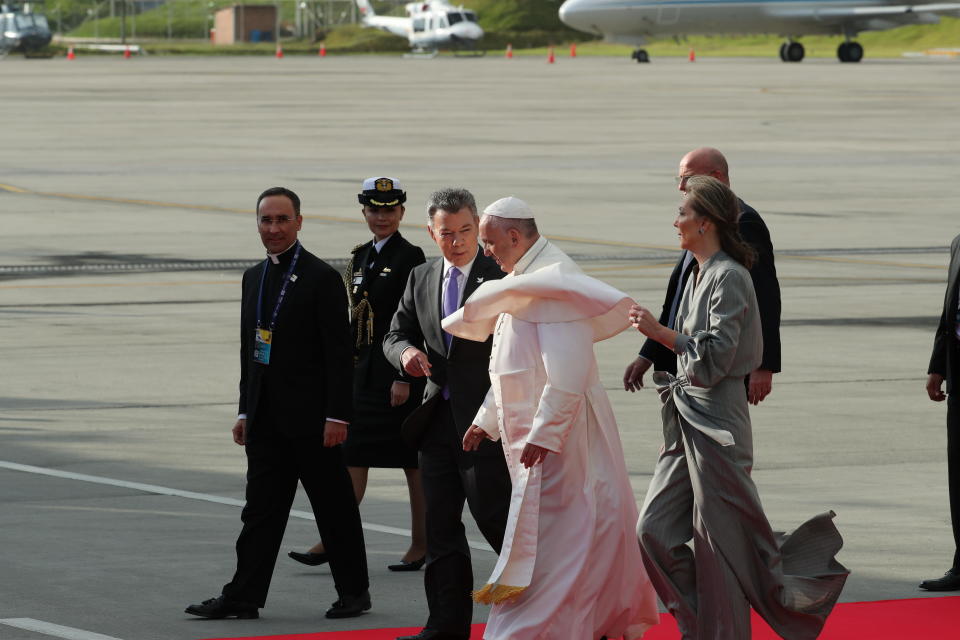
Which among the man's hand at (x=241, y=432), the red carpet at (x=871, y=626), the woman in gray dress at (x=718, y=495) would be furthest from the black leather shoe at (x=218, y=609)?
the woman in gray dress at (x=718, y=495)

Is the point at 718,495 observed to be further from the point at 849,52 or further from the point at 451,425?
the point at 849,52

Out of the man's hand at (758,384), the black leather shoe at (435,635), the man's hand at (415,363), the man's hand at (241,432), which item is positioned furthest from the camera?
the man's hand at (241,432)

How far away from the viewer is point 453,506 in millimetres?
7738

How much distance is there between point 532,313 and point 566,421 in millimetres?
441

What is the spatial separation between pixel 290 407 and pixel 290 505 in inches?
18.4

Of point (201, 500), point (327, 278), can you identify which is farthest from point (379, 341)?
point (201, 500)

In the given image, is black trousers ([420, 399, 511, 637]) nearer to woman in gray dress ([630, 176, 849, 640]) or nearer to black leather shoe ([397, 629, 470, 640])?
black leather shoe ([397, 629, 470, 640])

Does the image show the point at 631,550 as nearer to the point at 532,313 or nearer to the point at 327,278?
the point at 532,313

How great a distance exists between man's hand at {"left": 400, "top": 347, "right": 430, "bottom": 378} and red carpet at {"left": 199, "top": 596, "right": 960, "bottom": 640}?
1132 millimetres

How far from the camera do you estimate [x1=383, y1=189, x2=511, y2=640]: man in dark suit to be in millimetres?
7562

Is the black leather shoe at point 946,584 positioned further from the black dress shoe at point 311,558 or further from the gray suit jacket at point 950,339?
the black dress shoe at point 311,558

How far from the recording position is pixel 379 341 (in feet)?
29.7

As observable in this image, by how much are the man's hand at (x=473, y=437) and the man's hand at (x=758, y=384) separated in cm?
132

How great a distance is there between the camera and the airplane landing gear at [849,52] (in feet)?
292
